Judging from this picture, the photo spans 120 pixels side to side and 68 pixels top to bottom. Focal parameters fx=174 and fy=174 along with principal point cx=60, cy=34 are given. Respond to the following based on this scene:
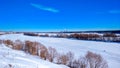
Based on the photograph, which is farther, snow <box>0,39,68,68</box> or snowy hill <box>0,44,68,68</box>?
snow <box>0,39,68,68</box>

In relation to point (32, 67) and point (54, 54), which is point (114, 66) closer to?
point (54, 54)

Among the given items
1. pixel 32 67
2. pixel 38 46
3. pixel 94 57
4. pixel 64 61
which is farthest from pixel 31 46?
pixel 32 67

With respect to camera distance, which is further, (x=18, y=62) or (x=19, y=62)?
(x=19, y=62)

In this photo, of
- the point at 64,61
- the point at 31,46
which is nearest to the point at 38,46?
the point at 31,46

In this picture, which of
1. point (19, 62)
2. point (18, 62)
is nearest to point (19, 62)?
point (19, 62)

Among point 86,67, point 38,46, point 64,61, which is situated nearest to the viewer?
point 86,67

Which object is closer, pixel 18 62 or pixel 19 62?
pixel 18 62

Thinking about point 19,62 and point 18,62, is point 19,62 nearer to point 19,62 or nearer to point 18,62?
point 19,62

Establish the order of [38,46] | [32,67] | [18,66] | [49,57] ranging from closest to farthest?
[18,66] < [32,67] < [49,57] < [38,46]

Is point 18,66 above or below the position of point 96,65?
above

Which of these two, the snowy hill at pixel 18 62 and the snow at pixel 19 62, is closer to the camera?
the snowy hill at pixel 18 62

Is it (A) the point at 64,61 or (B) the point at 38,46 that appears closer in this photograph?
(A) the point at 64,61
